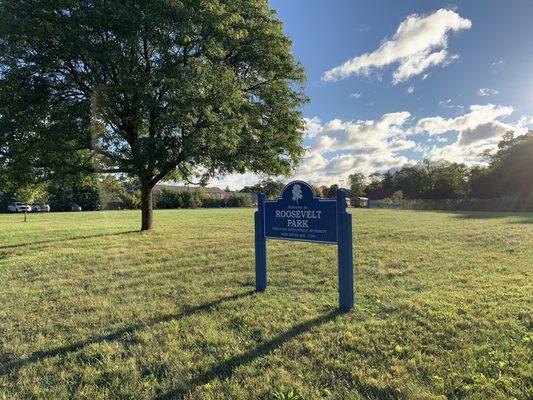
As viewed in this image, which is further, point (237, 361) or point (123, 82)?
point (123, 82)

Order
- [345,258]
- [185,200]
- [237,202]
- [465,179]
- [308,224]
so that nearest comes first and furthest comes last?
[345,258] → [308,224] → [185,200] → [465,179] → [237,202]

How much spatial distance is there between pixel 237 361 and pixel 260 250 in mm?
2776

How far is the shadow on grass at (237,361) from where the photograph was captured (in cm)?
302

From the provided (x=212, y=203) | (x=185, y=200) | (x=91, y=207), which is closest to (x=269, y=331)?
(x=91, y=207)

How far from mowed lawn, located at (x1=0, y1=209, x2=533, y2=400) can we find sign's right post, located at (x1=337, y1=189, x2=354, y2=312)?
0.20 m

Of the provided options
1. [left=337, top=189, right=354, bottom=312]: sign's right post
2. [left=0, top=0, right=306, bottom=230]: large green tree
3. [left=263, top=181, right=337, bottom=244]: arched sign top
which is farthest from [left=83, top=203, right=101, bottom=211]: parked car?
[left=337, top=189, right=354, bottom=312]: sign's right post

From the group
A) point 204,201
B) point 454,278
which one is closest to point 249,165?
point 454,278

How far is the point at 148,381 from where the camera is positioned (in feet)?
10.5

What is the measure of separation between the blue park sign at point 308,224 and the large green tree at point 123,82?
18.0ft

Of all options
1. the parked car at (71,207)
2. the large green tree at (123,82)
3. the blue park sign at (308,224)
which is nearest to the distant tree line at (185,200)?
the parked car at (71,207)

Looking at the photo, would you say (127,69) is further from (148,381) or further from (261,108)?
(148,381)

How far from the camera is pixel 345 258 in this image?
4.95 metres

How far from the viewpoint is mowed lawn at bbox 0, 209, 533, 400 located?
3068mm

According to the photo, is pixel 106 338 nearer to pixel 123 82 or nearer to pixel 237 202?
pixel 123 82
